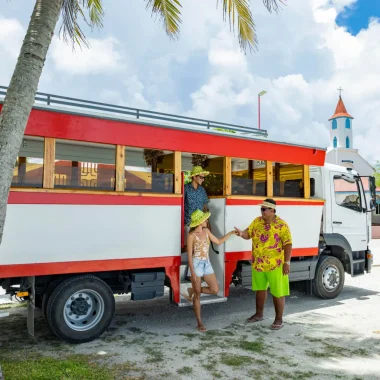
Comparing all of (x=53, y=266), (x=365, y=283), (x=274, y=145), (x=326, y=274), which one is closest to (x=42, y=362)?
(x=53, y=266)

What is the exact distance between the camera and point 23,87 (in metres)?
3.96

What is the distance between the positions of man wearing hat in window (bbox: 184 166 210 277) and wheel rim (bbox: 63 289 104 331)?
178cm

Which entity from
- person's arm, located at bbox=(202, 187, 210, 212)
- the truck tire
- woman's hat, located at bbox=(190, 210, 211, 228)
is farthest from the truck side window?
the truck tire

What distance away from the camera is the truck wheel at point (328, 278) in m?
7.84

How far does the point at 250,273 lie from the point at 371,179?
3.22 meters

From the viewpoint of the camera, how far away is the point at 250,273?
6754 millimetres

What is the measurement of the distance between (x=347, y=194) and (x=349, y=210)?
0.37 metres

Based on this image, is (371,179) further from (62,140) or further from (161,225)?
(62,140)

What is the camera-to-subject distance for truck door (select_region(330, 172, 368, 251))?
8062 millimetres

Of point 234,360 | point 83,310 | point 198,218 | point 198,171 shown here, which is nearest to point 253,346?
point 234,360

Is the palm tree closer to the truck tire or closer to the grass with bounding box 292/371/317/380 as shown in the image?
the truck tire

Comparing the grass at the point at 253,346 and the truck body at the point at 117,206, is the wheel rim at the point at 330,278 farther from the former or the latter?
the grass at the point at 253,346

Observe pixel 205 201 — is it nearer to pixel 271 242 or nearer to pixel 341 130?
pixel 271 242

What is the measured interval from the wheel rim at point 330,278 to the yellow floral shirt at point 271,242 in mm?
2339
